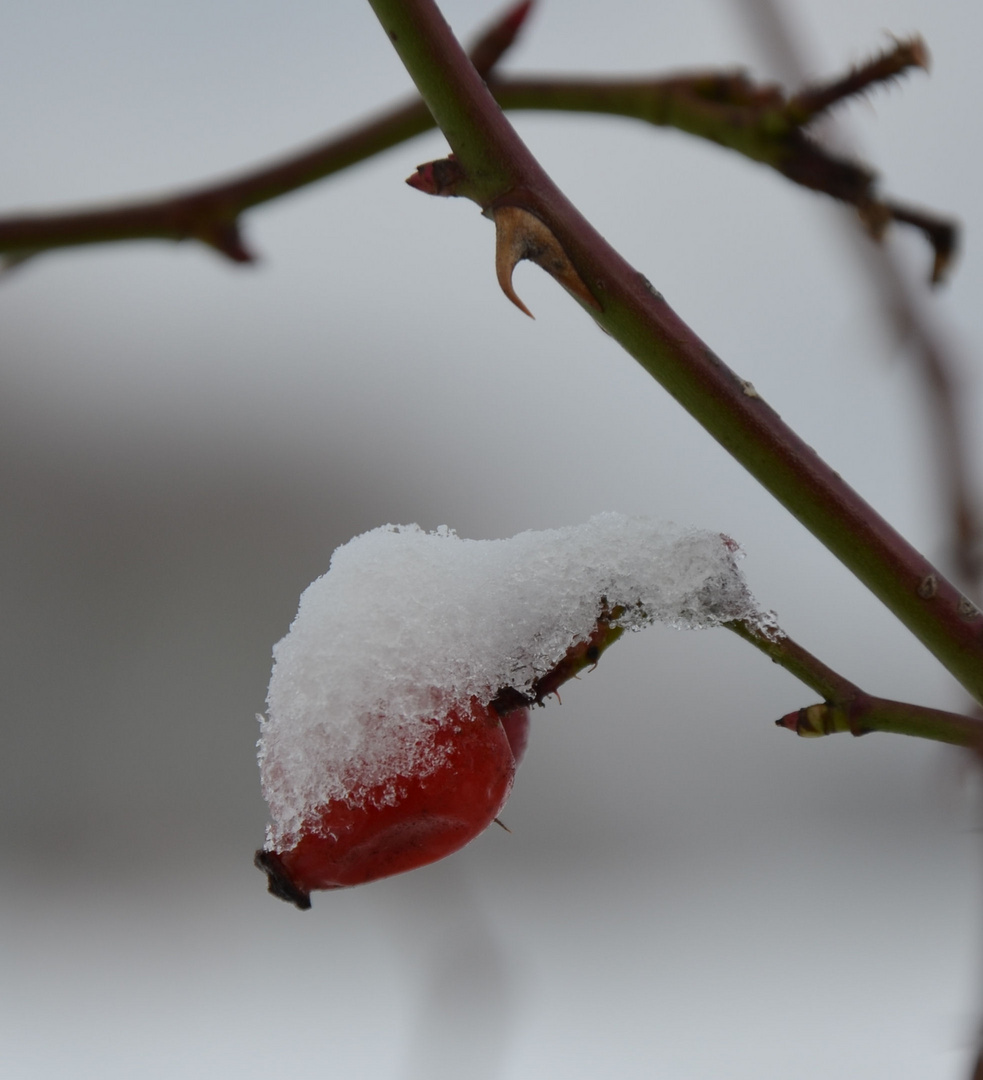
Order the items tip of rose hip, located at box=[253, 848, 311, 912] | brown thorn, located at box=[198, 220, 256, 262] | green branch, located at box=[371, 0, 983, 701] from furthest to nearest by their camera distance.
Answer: brown thorn, located at box=[198, 220, 256, 262] → tip of rose hip, located at box=[253, 848, 311, 912] → green branch, located at box=[371, 0, 983, 701]

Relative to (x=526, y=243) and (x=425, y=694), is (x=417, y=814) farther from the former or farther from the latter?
(x=526, y=243)

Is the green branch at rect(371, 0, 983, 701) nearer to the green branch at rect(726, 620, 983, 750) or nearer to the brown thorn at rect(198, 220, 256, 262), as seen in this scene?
the green branch at rect(726, 620, 983, 750)

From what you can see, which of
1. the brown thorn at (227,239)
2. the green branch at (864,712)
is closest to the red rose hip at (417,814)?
the green branch at (864,712)

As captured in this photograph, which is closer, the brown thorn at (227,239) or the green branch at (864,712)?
the green branch at (864,712)

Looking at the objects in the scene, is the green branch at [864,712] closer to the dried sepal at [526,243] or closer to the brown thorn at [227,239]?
the dried sepal at [526,243]

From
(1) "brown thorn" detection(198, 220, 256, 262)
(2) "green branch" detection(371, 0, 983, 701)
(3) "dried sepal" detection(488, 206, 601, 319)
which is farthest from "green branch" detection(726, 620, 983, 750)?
(1) "brown thorn" detection(198, 220, 256, 262)

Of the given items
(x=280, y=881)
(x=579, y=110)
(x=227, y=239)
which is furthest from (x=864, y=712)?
(x=227, y=239)

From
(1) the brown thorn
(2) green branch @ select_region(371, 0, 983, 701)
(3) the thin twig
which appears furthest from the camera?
(1) the brown thorn
